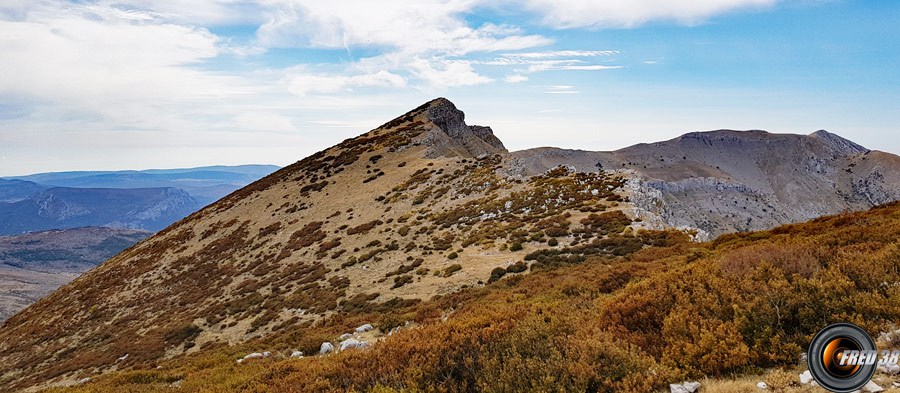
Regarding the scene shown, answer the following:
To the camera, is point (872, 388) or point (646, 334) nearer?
point (872, 388)

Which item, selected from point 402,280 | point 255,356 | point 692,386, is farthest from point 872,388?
point 402,280

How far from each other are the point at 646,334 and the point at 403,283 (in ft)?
49.9

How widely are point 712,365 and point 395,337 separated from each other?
6.19 metres

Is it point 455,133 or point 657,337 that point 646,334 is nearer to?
point 657,337

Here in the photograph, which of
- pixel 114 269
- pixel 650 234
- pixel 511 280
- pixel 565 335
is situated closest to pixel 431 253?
pixel 511 280

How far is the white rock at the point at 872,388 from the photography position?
4316mm

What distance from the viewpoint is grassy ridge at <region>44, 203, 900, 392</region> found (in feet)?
19.5

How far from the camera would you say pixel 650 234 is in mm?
20094

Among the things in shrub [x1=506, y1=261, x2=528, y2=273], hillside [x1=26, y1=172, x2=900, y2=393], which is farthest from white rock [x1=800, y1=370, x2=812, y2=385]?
shrub [x1=506, y1=261, x2=528, y2=273]

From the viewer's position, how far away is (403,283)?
20.8 meters

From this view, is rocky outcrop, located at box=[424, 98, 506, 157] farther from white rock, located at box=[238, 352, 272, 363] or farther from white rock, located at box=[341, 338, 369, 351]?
white rock, located at box=[341, 338, 369, 351]

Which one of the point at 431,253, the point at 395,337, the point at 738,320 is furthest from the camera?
the point at 431,253

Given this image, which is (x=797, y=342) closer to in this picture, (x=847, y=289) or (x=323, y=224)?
(x=847, y=289)

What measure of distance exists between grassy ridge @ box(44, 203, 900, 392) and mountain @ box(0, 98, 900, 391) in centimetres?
5
